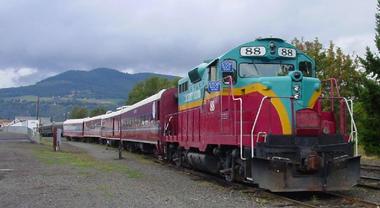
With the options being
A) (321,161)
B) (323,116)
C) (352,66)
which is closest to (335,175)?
(321,161)

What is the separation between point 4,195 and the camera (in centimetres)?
1280

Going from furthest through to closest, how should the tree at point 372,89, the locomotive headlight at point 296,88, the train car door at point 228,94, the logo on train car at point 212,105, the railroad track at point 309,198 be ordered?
the tree at point 372,89
the logo on train car at point 212,105
the train car door at point 228,94
the locomotive headlight at point 296,88
the railroad track at point 309,198

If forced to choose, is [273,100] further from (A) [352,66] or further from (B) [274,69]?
(A) [352,66]

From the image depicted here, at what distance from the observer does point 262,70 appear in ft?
44.6

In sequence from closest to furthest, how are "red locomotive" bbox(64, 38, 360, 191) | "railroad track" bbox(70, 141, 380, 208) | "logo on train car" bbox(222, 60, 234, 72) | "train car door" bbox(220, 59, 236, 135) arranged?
"railroad track" bbox(70, 141, 380, 208), "red locomotive" bbox(64, 38, 360, 191), "train car door" bbox(220, 59, 236, 135), "logo on train car" bbox(222, 60, 234, 72)

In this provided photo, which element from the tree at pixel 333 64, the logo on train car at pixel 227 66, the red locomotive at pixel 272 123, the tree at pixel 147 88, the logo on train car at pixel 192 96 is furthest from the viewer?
the tree at pixel 147 88

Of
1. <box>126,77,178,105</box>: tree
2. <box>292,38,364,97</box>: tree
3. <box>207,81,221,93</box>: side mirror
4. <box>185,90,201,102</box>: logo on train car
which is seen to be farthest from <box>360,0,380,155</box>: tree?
<box>126,77,178,105</box>: tree

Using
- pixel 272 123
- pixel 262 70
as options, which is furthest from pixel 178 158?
pixel 272 123

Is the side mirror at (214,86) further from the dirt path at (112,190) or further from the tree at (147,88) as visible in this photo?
the tree at (147,88)

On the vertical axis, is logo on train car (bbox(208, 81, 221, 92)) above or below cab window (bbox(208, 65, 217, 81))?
below

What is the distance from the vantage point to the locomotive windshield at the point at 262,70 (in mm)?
13555

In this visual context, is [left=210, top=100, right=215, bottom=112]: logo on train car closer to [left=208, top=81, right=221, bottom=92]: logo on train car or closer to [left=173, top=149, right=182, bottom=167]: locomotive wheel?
[left=208, top=81, right=221, bottom=92]: logo on train car

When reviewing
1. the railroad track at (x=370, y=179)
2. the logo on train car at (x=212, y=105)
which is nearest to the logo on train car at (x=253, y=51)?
the logo on train car at (x=212, y=105)

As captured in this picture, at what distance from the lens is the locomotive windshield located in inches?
534
